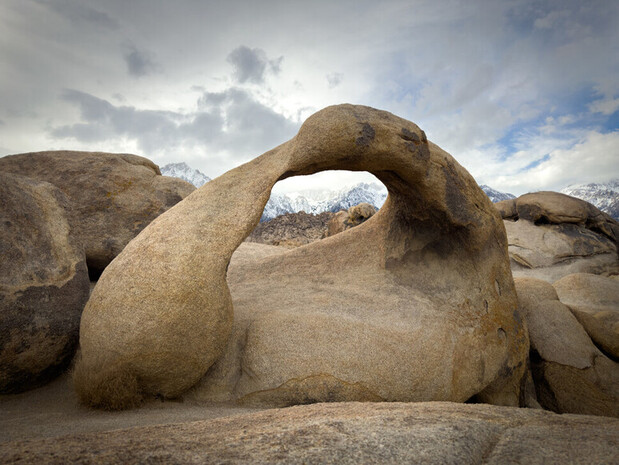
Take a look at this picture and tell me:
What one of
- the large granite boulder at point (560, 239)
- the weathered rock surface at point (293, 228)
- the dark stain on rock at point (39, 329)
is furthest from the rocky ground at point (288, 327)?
the weathered rock surface at point (293, 228)

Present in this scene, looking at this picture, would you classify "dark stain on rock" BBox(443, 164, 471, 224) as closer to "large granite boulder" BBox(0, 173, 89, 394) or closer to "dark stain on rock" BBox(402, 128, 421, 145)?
"dark stain on rock" BBox(402, 128, 421, 145)

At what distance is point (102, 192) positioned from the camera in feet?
15.4

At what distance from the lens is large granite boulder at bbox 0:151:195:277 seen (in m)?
4.48

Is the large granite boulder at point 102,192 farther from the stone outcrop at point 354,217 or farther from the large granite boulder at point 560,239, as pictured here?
the stone outcrop at point 354,217

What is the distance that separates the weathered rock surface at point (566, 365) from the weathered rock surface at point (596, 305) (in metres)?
0.16

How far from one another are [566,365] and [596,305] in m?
1.99

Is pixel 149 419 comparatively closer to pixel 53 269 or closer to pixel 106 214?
pixel 53 269

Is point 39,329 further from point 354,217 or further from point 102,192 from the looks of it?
point 354,217

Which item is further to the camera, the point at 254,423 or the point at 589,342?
the point at 589,342

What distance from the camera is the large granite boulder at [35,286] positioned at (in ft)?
8.64

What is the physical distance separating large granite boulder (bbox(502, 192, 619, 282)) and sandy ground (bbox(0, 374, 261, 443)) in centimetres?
928

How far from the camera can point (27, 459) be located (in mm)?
1147

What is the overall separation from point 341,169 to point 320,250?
4.54 ft

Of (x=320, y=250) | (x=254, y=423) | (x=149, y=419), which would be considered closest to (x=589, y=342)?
(x=320, y=250)
